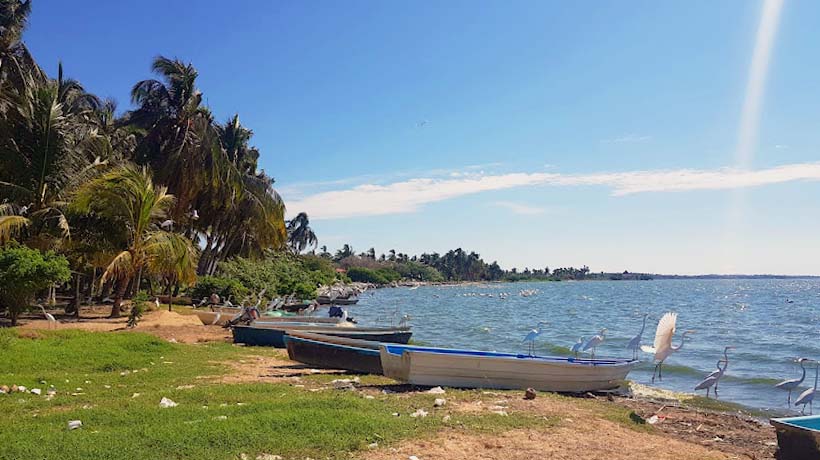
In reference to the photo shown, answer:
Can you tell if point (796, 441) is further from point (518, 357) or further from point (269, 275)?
point (269, 275)

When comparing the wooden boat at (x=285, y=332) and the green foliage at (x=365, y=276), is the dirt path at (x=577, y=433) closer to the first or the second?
the wooden boat at (x=285, y=332)

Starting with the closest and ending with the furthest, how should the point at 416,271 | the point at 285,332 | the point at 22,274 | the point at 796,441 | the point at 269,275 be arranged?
the point at 796,441, the point at 22,274, the point at 285,332, the point at 269,275, the point at 416,271

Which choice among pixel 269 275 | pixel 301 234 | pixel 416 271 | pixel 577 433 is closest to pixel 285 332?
pixel 577 433

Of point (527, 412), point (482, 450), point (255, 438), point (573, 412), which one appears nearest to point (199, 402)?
point (255, 438)

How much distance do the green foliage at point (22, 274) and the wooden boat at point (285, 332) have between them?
5027 millimetres

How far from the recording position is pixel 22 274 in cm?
1480

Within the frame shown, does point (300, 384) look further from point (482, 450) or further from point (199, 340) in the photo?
point (199, 340)

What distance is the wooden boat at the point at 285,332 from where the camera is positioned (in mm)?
18078

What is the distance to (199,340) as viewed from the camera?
57.8 ft

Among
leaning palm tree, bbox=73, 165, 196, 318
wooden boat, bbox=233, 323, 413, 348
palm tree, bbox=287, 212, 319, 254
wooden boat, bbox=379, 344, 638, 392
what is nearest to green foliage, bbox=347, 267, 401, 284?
palm tree, bbox=287, 212, 319, 254

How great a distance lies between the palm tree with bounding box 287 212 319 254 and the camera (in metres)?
91.8

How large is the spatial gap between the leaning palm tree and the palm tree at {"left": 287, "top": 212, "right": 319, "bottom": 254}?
71245mm

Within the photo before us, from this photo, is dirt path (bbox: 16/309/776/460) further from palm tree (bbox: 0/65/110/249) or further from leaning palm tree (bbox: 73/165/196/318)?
palm tree (bbox: 0/65/110/249)

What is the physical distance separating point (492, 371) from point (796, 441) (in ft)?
18.6
